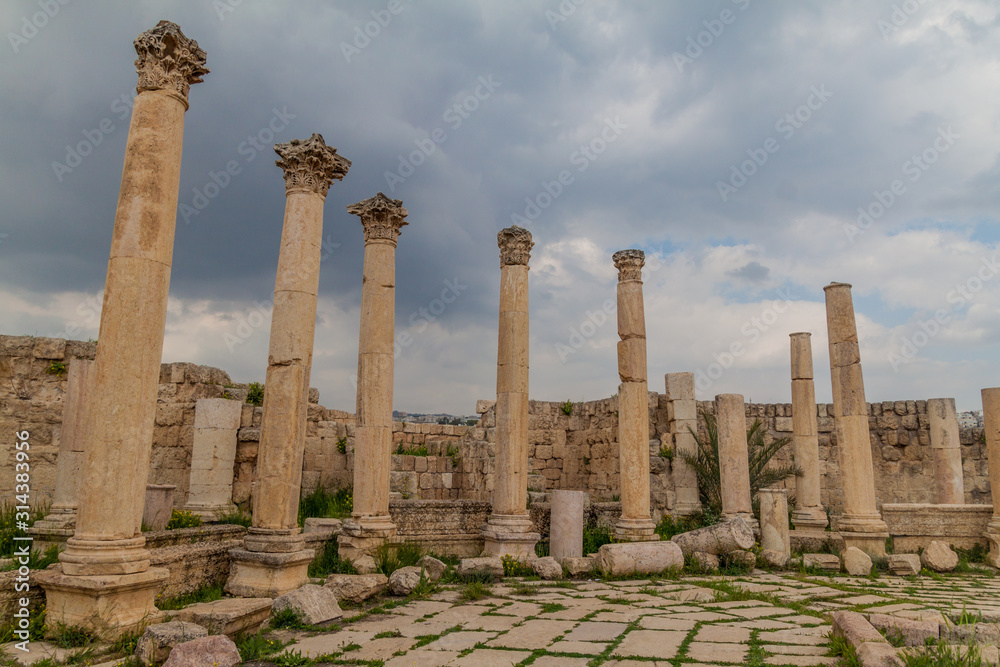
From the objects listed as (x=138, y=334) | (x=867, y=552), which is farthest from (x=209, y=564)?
(x=867, y=552)

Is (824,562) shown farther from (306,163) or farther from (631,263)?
(306,163)

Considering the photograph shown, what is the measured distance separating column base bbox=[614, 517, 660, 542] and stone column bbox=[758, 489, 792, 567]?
2247 millimetres

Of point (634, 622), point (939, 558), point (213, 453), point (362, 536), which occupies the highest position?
point (213, 453)

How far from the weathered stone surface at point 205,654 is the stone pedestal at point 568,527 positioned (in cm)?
763

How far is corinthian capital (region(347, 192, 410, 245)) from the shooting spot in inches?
480

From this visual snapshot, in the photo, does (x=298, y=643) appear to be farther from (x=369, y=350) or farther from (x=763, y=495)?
(x=763, y=495)

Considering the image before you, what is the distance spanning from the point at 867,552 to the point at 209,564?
12152 millimetres

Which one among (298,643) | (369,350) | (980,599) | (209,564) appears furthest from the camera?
(369,350)

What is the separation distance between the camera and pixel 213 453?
45.5 feet

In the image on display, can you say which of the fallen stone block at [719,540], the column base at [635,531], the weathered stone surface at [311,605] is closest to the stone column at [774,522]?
the fallen stone block at [719,540]

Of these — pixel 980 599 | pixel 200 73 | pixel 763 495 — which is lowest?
pixel 980 599

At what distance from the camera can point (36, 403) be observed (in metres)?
13.0

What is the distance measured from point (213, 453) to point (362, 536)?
4754 millimetres

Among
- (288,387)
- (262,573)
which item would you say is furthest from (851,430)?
(262,573)
